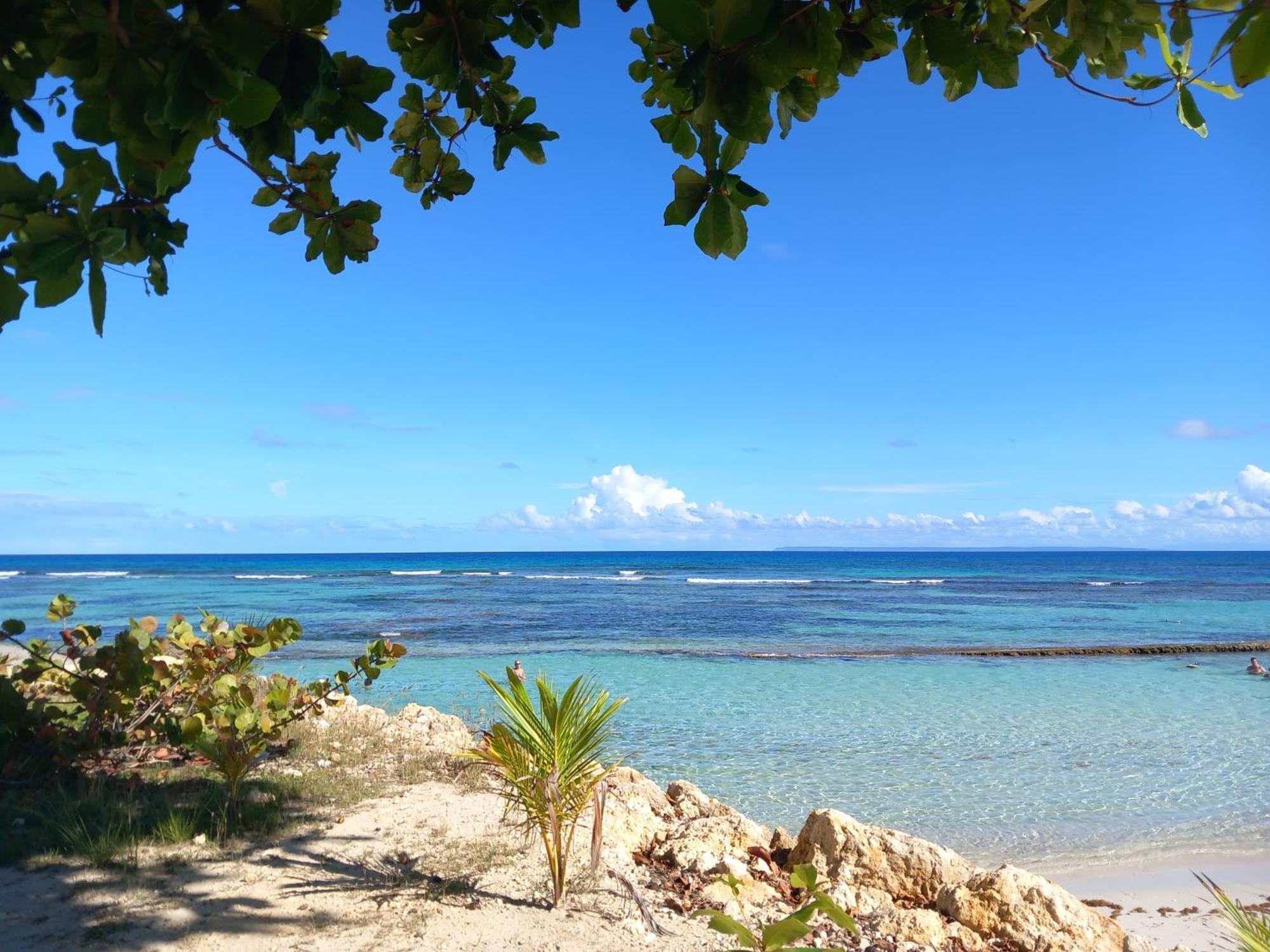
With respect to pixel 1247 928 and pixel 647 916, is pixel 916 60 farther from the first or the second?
pixel 647 916

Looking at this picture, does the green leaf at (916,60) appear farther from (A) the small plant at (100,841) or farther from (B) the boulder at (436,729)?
(B) the boulder at (436,729)

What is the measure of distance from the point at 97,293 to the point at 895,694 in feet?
44.5

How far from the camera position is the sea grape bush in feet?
16.1

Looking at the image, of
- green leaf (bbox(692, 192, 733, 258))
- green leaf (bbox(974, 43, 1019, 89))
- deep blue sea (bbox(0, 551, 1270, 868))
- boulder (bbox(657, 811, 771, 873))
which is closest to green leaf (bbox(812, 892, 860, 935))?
green leaf (bbox(692, 192, 733, 258))

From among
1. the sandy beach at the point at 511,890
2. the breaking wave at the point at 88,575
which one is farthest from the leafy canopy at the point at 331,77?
the breaking wave at the point at 88,575

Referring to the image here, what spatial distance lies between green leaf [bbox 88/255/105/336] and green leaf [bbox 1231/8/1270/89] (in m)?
1.86

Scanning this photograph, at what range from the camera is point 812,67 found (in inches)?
64.7

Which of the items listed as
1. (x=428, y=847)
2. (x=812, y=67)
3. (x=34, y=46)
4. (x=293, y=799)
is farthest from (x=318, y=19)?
(x=293, y=799)

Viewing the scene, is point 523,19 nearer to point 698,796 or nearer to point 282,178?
point 282,178

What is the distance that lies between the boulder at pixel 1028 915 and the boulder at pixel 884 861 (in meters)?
0.21

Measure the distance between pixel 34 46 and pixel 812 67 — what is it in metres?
1.57

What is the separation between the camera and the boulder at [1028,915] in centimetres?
441

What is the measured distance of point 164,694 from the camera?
550 cm

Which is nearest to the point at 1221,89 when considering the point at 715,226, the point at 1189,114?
the point at 1189,114
